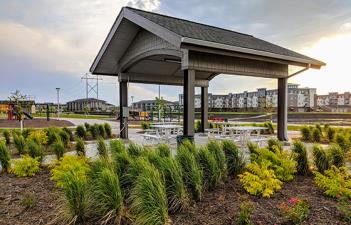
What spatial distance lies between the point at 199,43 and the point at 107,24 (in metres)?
9.25

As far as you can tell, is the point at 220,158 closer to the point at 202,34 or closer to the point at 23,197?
the point at 23,197

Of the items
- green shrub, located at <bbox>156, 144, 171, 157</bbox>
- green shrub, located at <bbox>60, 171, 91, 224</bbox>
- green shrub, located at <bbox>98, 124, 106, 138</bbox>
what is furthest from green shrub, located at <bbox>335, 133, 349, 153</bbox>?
green shrub, located at <bbox>98, 124, 106, 138</bbox>

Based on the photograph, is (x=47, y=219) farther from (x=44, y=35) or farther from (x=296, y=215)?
(x=44, y=35)

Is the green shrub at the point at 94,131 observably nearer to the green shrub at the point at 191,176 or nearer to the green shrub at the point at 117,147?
the green shrub at the point at 117,147

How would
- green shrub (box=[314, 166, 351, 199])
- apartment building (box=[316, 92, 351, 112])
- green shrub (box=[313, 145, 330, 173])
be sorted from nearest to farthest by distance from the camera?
1. green shrub (box=[314, 166, 351, 199])
2. green shrub (box=[313, 145, 330, 173])
3. apartment building (box=[316, 92, 351, 112])

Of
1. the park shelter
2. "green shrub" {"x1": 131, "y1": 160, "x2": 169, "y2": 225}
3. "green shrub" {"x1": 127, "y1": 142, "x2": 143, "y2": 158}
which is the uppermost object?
the park shelter

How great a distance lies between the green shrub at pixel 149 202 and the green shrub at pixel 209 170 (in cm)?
130

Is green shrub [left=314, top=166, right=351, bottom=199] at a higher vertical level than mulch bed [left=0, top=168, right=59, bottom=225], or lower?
higher

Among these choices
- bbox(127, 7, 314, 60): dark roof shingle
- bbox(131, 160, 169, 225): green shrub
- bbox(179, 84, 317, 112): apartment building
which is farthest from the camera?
bbox(179, 84, 317, 112): apartment building

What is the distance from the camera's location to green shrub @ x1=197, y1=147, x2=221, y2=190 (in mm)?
4340

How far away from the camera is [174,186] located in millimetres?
3621

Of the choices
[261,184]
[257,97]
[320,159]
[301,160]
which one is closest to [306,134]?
[320,159]

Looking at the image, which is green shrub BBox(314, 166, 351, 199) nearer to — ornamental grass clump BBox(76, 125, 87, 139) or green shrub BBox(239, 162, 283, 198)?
green shrub BBox(239, 162, 283, 198)

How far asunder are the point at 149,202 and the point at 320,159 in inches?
171
